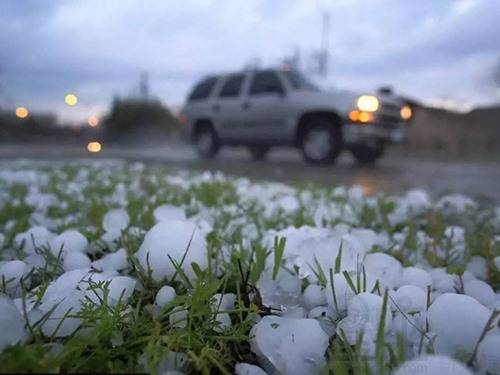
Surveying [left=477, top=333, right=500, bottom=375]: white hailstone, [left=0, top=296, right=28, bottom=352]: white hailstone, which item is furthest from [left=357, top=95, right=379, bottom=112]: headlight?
[left=0, top=296, right=28, bottom=352]: white hailstone

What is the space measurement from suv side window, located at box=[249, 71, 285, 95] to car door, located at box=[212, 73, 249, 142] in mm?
300

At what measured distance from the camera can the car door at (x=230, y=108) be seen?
26.5 feet

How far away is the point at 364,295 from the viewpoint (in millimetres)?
805

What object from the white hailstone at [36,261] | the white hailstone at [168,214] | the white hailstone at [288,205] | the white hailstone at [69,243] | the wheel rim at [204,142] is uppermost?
the wheel rim at [204,142]

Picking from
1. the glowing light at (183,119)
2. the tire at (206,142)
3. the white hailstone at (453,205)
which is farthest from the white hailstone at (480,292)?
the glowing light at (183,119)

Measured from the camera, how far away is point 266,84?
25.5ft

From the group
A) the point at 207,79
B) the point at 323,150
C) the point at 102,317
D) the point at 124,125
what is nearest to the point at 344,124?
the point at 323,150

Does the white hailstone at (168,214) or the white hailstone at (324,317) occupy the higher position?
the white hailstone at (168,214)

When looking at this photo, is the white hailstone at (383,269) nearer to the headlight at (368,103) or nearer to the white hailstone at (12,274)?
the white hailstone at (12,274)

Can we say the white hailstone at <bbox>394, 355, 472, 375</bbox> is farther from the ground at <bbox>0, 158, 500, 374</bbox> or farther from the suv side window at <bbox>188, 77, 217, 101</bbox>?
the suv side window at <bbox>188, 77, 217, 101</bbox>

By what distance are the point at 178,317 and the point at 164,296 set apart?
0.26ft

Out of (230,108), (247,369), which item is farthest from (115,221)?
(230,108)

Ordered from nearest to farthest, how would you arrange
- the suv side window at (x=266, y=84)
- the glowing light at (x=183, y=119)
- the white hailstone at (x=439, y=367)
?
the white hailstone at (x=439, y=367), the suv side window at (x=266, y=84), the glowing light at (x=183, y=119)

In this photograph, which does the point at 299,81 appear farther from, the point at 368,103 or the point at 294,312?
the point at 294,312
